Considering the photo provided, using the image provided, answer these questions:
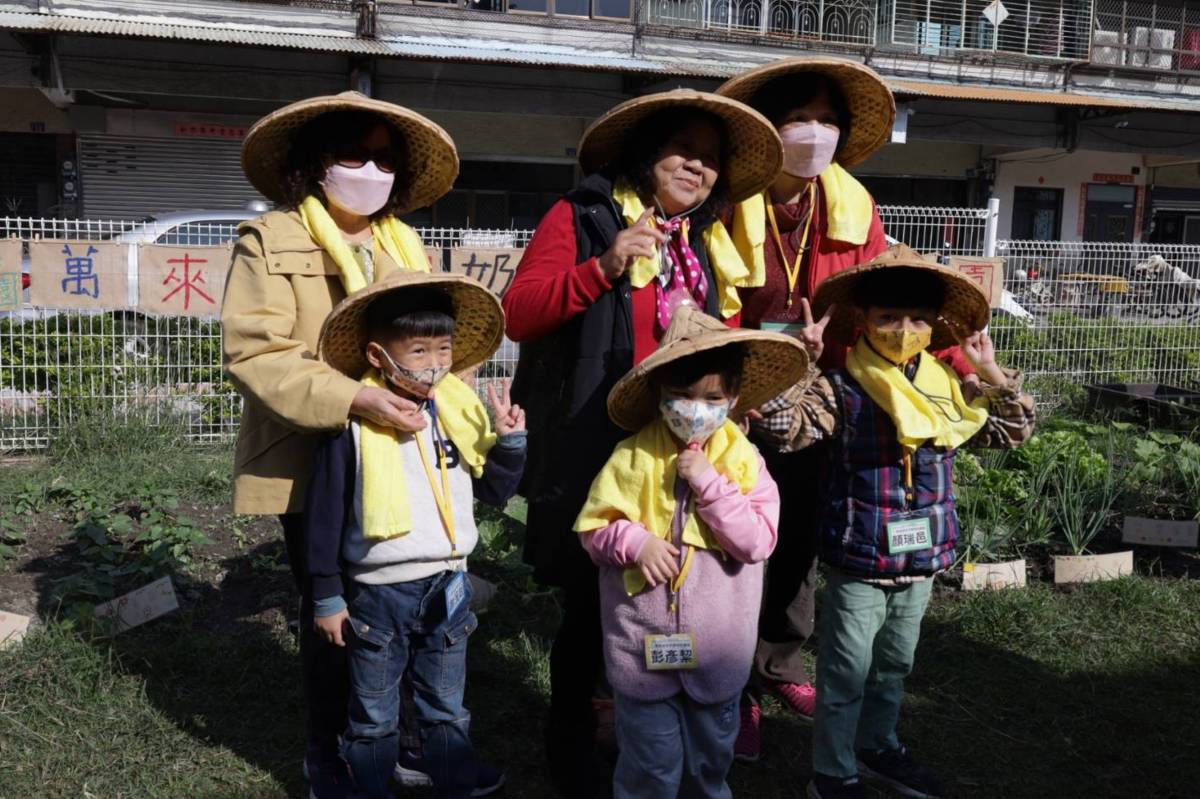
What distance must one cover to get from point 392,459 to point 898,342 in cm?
132

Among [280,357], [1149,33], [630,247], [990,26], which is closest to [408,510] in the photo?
[280,357]

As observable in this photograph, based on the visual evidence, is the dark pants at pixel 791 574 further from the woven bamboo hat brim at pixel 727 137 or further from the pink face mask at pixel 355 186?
the pink face mask at pixel 355 186

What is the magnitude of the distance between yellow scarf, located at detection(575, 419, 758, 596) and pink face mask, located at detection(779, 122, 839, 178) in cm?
85

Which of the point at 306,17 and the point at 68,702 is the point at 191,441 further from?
the point at 306,17

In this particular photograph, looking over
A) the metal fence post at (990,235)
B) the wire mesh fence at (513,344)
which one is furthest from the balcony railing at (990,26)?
the metal fence post at (990,235)

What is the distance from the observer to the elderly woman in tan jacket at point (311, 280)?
2449mm

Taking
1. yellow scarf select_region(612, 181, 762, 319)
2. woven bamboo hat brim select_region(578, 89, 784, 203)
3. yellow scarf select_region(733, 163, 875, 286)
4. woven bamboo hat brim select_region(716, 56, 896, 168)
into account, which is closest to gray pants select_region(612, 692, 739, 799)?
yellow scarf select_region(612, 181, 762, 319)

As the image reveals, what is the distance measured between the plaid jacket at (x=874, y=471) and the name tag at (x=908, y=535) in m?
0.01

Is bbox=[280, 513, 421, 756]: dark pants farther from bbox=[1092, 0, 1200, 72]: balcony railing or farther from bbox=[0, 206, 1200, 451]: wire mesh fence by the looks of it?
bbox=[1092, 0, 1200, 72]: balcony railing

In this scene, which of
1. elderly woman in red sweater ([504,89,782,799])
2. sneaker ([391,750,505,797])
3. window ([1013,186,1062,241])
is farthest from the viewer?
window ([1013,186,1062,241])

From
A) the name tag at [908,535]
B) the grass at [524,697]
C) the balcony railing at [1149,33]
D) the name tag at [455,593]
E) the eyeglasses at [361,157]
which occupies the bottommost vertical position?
the grass at [524,697]

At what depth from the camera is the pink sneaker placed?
345 cm

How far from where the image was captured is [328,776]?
2828 mm

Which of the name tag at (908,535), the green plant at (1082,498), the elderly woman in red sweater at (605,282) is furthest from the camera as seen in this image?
the green plant at (1082,498)
